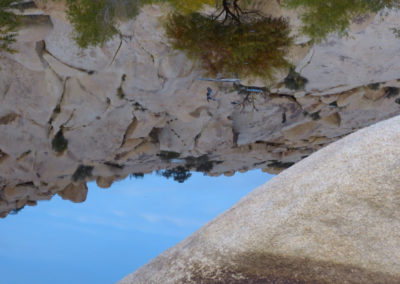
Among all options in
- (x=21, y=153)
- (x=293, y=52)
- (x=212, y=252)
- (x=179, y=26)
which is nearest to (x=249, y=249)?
(x=212, y=252)

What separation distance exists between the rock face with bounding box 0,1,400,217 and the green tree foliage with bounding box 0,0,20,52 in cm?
12

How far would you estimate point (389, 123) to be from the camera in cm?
192

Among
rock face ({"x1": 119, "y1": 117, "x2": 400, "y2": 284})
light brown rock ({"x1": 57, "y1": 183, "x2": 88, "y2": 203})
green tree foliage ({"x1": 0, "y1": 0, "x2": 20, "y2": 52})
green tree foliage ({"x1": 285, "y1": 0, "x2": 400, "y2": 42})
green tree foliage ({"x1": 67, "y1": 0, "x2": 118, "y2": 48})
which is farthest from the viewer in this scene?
light brown rock ({"x1": 57, "y1": 183, "x2": 88, "y2": 203})

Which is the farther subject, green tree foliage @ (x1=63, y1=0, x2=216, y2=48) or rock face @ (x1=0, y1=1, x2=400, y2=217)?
rock face @ (x1=0, y1=1, x2=400, y2=217)

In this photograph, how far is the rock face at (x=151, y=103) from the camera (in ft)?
14.5

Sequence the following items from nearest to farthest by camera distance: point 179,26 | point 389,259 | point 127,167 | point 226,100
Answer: point 389,259 → point 179,26 → point 226,100 → point 127,167

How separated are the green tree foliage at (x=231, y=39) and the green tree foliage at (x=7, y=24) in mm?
1437

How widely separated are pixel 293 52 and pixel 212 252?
330 cm

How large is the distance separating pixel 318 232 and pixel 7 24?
136 inches

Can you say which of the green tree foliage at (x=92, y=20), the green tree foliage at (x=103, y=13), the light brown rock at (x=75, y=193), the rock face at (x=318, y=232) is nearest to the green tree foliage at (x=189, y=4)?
the green tree foliage at (x=103, y=13)

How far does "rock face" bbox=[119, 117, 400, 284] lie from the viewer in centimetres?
159

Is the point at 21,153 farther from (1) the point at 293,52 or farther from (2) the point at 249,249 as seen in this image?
(2) the point at 249,249

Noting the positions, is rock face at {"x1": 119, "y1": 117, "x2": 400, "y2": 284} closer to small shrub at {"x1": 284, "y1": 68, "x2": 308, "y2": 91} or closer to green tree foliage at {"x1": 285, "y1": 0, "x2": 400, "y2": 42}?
green tree foliage at {"x1": 285, "y1": 0, "x2": 400, "y2": 42}

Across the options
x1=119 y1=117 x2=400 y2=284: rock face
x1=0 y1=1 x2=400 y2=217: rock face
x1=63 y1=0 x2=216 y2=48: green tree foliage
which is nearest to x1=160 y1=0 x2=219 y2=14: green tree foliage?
x1=63 y1=0 x2=216 y2=48: green tree foliage
